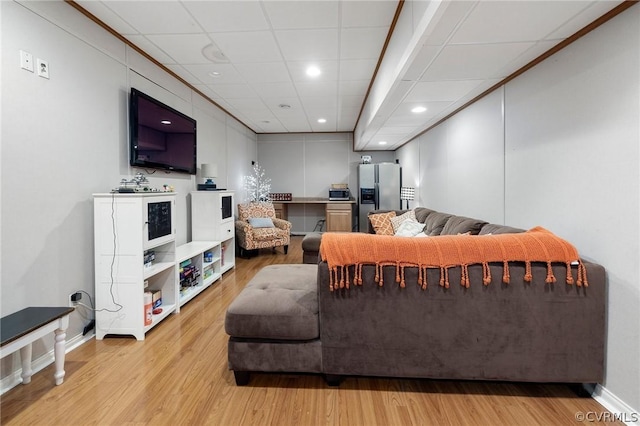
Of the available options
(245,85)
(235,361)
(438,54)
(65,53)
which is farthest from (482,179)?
(65,53)

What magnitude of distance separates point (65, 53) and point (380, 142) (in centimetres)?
510

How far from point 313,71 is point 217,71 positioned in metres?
1.12

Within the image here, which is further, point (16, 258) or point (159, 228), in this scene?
point (159, 228)

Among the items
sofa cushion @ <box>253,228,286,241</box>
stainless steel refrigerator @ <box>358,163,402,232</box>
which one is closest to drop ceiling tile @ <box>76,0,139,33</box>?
sofa cushion @ <box>253,228,286,241</box>

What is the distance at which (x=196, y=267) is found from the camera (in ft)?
11.9

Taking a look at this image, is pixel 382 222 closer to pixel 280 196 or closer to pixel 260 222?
pixel 260 222

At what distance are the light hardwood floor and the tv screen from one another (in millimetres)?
1868

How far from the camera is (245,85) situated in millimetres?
4066

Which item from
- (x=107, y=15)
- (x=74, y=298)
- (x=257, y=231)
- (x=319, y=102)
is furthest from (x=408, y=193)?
(x=74, y=298)

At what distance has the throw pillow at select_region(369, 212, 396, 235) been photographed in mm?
4811

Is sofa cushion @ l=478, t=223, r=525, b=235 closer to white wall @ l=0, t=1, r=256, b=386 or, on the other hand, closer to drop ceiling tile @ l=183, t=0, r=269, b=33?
drop ceiling tile @ l=183, t=0, r=269, b=33

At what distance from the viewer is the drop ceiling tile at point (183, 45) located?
2.79 meters

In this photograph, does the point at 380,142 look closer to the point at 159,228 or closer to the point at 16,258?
the point at 159,228

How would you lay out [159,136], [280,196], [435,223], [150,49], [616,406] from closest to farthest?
[616,406]
[150,49]
[159,136]
[435,223]
[280,196]
